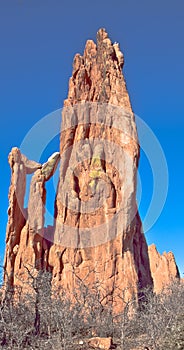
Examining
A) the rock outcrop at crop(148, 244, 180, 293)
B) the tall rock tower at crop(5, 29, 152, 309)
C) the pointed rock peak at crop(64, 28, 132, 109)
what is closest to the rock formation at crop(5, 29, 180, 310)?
the tall rock tower at crop(5, 29, 152, 309)

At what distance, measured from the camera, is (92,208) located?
3616 centimetres

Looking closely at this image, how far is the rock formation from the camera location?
34188 millimetres

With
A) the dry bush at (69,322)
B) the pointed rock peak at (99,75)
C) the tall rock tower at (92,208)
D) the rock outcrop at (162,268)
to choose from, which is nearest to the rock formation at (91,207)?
the tall rock tower at (92,208)

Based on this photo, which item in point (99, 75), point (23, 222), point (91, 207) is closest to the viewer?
point (91, 207)

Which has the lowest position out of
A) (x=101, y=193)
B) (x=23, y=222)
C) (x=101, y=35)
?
(x=23, y=222)

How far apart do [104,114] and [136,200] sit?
384 inches

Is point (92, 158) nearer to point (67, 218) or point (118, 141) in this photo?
point (118, 141)

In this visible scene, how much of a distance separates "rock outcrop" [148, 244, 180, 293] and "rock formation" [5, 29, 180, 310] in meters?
12.8

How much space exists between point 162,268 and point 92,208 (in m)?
20.6

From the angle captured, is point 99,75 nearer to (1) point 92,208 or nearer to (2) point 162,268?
(1) point 92,208

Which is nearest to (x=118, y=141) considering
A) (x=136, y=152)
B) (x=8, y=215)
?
(x=136, y=152)

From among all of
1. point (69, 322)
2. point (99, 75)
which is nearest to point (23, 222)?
point (99, 75)

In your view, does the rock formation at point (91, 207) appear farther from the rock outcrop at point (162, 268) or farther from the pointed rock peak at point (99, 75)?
the rock outcrop at point (162, 268)

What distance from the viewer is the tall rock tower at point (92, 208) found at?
34.2 m
